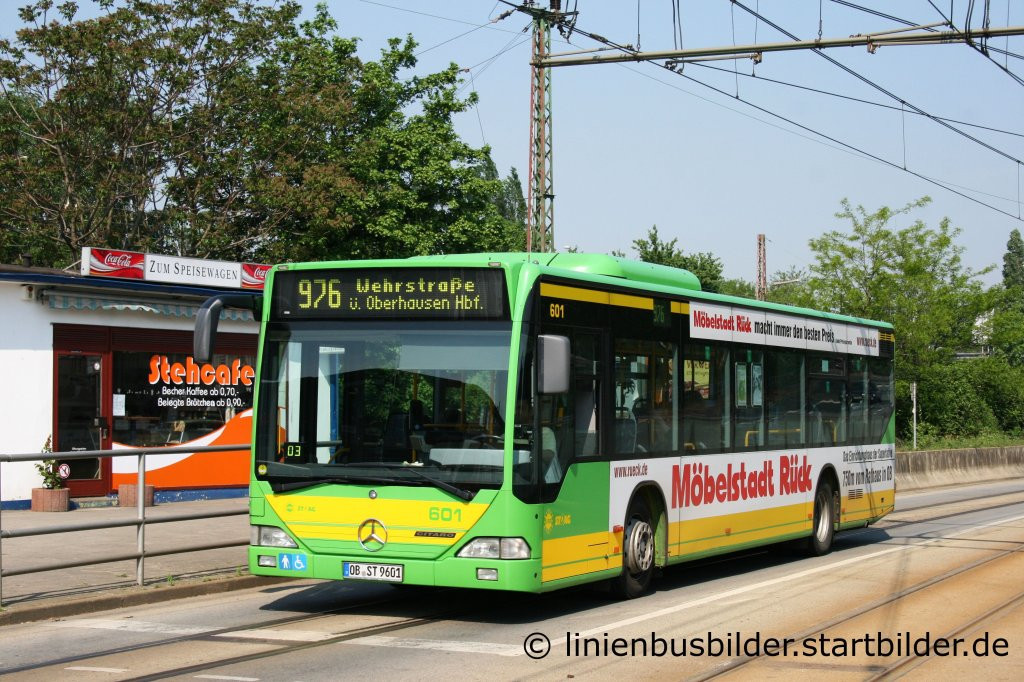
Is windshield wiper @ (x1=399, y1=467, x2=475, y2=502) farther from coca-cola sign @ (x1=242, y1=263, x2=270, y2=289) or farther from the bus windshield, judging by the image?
coca-cola sign @ (x1=242, y1=263, x2=270, y2=289)

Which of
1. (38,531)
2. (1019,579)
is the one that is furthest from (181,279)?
(1019,579)

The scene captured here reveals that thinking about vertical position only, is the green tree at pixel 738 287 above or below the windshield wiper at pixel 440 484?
above

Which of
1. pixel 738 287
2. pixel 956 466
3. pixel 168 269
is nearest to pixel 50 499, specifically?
pixel 168 269

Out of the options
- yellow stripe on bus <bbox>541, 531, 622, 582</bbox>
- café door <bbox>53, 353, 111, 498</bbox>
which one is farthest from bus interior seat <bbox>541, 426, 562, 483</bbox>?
café door <bbox>53, 353, 111, 498</bbox>

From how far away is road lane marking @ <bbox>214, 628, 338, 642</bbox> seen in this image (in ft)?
31.8

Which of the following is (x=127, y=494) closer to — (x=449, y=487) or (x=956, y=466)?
(x=449, y=487)

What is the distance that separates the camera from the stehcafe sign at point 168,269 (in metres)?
20.7

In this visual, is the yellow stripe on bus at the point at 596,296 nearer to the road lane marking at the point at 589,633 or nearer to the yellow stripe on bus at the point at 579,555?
the yellow stripe on bus at the point at 579,555

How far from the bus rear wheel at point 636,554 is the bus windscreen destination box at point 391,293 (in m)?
2.83

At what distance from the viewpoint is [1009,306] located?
165ft

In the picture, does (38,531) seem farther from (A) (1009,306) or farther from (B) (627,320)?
(A) (1009,306)

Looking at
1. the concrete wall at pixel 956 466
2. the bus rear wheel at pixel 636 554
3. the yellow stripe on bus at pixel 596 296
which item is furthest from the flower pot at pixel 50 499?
the concrete wall at pixel 956 466

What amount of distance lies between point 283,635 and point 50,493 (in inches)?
409

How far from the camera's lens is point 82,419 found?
67.8 feet
